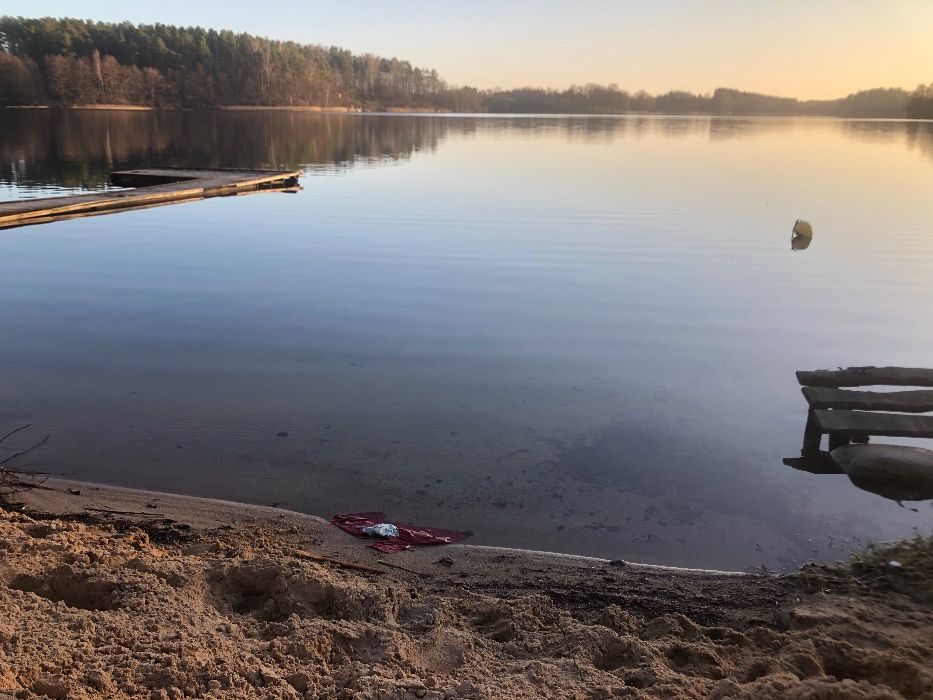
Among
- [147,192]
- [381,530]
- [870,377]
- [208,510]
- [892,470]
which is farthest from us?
[147,192]

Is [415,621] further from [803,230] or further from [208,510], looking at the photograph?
[803,230]

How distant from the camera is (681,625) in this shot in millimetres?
3217

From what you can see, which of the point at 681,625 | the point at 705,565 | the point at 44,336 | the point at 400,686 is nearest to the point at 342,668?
the point at 400,686

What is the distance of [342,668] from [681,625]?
64.5 inches

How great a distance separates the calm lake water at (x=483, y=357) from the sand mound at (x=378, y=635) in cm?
96

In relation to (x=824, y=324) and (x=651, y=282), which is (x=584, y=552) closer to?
(x=824, y=324)

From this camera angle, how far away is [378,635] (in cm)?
292

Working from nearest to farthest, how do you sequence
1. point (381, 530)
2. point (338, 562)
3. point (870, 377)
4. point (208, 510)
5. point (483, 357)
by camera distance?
point (338, 562) < point (381, 530) < point (208, 510) < point (870, 377) < point (483, 357)

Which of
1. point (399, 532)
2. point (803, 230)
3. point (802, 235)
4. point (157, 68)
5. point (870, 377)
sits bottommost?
point (399, 532)

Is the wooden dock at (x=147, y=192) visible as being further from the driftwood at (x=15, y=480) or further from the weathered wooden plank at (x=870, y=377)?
the weathered wooden plank at (x=870, y=377)

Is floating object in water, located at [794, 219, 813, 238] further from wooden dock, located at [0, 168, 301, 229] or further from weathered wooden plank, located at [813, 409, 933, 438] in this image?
wooden dock, located at [0, 168, 301, 229]

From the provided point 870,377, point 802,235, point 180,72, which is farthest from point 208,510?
point 180,72

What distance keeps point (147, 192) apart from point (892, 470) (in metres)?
20.0

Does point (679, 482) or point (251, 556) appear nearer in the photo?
point (251, 556)
